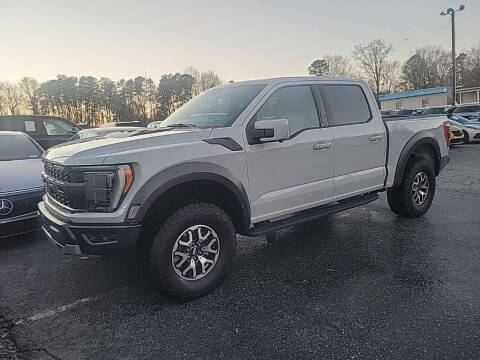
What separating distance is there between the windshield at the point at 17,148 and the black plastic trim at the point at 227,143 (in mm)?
4039

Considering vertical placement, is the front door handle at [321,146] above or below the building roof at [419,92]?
below

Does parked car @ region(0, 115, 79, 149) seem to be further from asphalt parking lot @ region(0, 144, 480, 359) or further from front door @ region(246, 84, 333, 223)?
front door @ region(246, 84, 333, 223)

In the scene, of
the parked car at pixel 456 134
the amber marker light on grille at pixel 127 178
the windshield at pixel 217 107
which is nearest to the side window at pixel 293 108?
the windshield at pixel 217 107

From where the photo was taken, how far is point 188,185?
3.27 meters

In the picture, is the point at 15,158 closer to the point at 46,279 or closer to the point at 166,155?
the point at 46,279

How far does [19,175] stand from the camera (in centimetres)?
523

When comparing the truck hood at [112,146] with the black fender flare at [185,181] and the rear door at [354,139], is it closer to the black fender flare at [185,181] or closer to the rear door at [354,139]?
the black fender flare at [185,181]

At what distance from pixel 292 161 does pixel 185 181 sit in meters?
1.23

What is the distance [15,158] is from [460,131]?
→ 1710cm

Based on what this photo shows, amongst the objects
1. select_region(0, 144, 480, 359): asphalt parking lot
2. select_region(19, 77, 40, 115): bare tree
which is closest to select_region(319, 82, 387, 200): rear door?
select_region(0, 144, 480, 359): asphalt parking lot

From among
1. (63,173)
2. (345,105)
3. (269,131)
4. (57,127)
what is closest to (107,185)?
(63,173)

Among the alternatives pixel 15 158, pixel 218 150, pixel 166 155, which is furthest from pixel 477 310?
pixel 15 158

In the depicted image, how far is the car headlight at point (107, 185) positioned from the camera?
2.91 m

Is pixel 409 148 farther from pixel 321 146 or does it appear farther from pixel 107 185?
pixel 107 185
